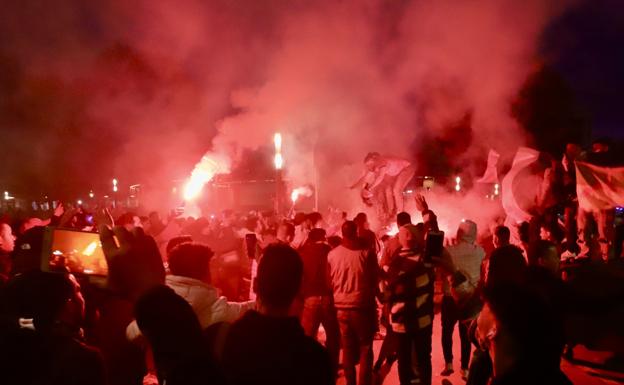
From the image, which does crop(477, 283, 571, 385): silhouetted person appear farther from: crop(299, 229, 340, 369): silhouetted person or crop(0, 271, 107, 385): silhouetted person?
crop(299, 229, 340, 369): silhouetted person

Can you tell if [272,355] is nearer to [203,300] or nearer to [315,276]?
[203,300]

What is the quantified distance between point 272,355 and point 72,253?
249cm

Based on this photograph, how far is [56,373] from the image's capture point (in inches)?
76.5

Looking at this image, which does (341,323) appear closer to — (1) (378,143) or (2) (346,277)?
(2) (346,277)

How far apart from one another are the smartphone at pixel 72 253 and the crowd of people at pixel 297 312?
114 millimetres

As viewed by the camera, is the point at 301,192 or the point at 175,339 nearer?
the point at 175,339

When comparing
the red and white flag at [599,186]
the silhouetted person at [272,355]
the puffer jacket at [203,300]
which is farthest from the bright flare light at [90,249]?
the red and white flag at [599,186]

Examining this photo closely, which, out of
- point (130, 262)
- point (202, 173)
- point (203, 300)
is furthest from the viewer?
point (202, 173)

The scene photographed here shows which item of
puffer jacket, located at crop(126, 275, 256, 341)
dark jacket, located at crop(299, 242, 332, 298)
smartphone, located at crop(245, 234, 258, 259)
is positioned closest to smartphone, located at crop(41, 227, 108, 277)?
puffer jacket, located at crop(126, 275, 256, 341)

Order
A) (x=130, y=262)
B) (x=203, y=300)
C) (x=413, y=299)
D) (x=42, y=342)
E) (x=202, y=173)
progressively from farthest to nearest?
(x=202, y=173), (x=413, y=299), (x=203, y=300), (x=130, y=262), (x=42, y=342)

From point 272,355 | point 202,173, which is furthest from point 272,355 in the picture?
point 202,173

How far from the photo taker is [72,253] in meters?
3.54

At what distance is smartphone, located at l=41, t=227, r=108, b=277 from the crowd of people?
0.37ft

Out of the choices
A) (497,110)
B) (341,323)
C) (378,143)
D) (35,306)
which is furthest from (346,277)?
(378,143)
